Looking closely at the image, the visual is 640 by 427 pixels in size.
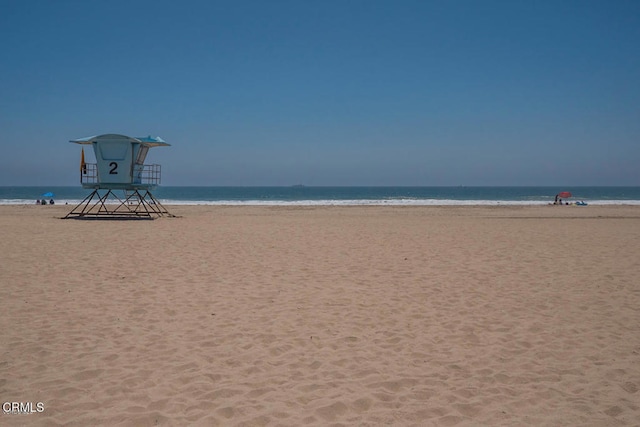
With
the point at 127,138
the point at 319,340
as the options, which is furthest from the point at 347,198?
the point at 319,340

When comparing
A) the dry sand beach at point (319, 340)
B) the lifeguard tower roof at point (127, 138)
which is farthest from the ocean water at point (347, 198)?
the dry sand beach at point (319, 340)

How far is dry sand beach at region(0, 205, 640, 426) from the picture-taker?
3.38 metres

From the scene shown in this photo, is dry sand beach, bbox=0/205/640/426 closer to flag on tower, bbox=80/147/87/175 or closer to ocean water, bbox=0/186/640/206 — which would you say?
flag on tower, bbox=80/147/87/175

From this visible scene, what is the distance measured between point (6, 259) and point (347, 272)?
7.51 metres

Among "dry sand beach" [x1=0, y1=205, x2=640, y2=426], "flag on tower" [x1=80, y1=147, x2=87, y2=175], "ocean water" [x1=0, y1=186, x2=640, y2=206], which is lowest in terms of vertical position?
"dry sand beach" [x1=0, y1=205, x2=640, y2=426]

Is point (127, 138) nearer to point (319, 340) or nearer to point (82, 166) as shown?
point (82, 166)

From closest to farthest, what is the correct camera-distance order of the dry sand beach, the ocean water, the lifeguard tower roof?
the dry sand beach → the lifeguard tower roof → the ocean water

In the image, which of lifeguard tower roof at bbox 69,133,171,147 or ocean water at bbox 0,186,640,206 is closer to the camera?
lifeguard tower roof at bbox 69,133,171,147

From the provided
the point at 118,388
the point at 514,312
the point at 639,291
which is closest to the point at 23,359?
the point at 118,388

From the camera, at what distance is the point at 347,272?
8438mm

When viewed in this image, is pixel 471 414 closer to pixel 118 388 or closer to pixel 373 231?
pixel 118 388

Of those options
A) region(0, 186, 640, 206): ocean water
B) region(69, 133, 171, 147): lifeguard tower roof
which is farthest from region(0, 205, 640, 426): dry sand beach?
region(0, 186, 640, 206): ocean water

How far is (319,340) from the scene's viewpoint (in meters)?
4.82

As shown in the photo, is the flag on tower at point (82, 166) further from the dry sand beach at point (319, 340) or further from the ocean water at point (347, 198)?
the ocean water at point (347, 198)
